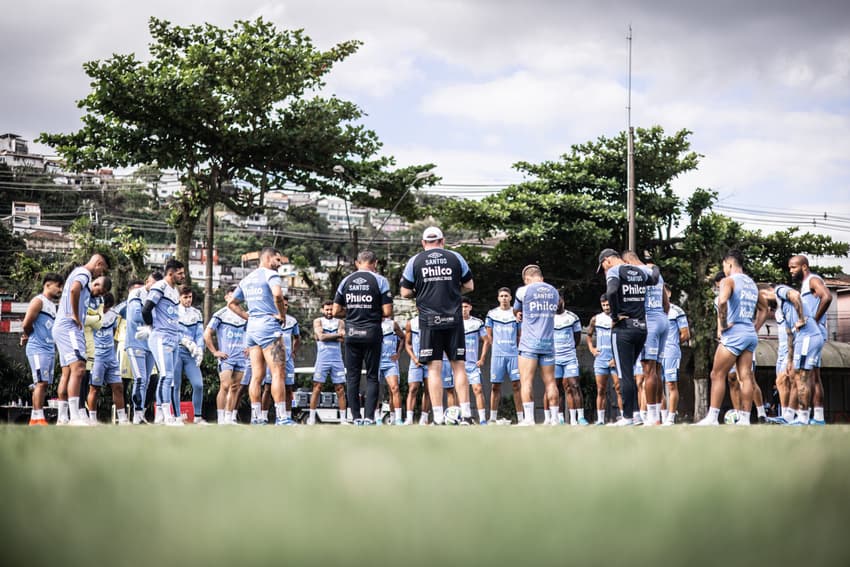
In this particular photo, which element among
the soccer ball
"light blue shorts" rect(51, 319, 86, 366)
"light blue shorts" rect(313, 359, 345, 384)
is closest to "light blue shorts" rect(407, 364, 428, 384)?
"light blue shorts" rect(313, 359, 345, 384)

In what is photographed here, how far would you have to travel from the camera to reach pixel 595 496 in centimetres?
221

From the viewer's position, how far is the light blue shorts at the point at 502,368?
16.5m

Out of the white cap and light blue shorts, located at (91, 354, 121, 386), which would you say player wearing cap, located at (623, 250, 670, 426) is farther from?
light blue shorts, located at (91, 354, 121, 386)

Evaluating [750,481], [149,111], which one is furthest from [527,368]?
[149,111]

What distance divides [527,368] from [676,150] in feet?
102

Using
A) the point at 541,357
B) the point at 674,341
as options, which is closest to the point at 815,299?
the point at 541,357

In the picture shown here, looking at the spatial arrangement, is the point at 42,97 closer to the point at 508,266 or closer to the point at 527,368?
the point at 508,266

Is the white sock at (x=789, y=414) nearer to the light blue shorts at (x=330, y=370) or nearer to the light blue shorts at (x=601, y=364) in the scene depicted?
the light blue shorts at (x=601, y=364)

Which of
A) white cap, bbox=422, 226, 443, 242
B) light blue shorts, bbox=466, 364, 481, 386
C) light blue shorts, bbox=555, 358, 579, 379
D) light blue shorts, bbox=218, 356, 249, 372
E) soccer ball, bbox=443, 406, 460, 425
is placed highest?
white cap, bbox=422, 226, 443, 242

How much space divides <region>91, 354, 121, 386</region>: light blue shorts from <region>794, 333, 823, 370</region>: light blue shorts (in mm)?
9019

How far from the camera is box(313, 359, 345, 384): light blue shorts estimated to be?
1744 centimetres

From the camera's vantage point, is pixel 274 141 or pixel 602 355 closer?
pixel 602 355

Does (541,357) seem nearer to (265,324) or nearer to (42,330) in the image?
(265,324)

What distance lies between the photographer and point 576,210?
38.7m
